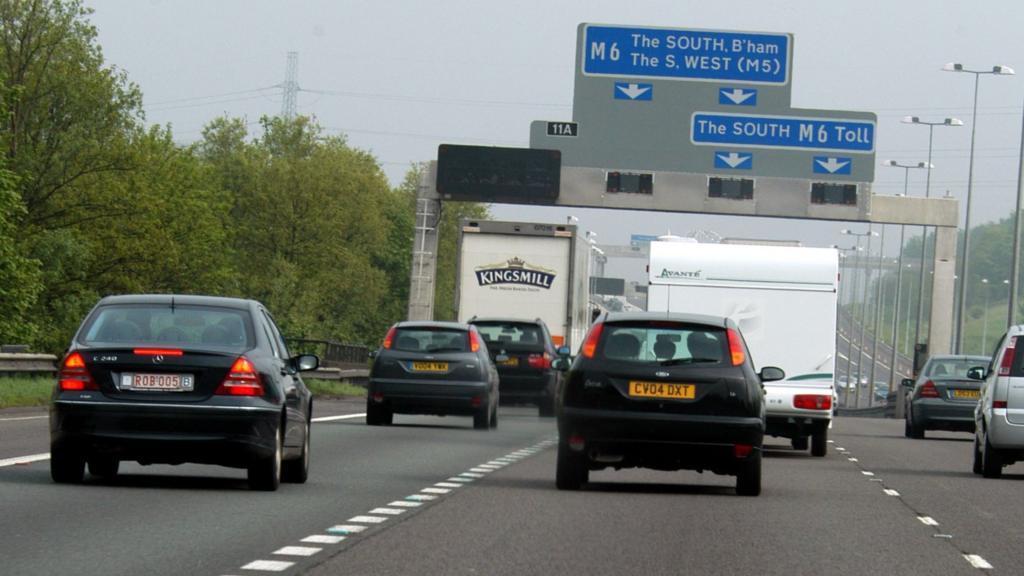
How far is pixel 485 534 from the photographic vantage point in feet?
39.6

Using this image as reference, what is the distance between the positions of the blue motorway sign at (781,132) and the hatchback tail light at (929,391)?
14018 millimetres

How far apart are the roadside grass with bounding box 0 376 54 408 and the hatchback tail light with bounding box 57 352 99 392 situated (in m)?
13.7

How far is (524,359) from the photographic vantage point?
1374 inches

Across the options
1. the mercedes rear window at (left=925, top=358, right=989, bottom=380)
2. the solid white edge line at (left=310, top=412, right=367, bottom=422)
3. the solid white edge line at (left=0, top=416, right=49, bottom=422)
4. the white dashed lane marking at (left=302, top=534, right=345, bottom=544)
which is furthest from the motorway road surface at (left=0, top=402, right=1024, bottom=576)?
the mercedes rear window at (left=925, top=358, right=989, bottom=380)

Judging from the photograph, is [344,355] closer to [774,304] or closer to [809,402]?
[774,304]

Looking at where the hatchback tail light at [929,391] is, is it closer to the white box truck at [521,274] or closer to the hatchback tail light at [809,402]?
the white box truck at [521,274]

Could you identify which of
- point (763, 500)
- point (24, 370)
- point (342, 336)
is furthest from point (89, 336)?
point (342, 336)

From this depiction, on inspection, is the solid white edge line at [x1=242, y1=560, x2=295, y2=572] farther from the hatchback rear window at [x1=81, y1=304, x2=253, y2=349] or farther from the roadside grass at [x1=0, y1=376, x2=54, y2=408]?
the roadside grass at [x1=0, y1=376, x2=54, y2=408]

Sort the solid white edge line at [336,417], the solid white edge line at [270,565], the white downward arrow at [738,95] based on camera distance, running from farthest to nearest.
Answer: the white downward arrow at [738,95]
the solid white edge line at [336,417]
the solid white edge line at [270,565]

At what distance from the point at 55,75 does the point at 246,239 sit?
109 feet

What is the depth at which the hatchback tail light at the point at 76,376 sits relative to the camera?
14.1 meters

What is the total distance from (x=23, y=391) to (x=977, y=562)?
20.1 metres

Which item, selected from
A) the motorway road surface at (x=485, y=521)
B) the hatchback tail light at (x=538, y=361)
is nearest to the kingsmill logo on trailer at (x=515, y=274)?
the hatchback tail light at (x=538, y=361)

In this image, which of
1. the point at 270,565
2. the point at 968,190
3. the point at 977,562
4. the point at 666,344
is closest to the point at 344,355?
the point at 968,190
